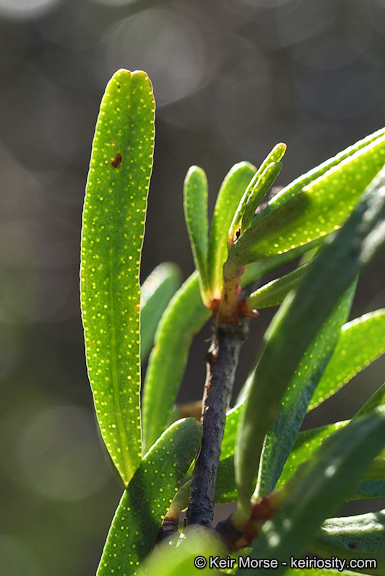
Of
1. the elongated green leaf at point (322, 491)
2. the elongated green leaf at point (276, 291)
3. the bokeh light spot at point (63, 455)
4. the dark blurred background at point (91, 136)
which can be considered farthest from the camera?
the dark blurred background at point (91, 136)

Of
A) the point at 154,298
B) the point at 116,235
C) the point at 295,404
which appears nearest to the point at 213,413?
the point at 295,404

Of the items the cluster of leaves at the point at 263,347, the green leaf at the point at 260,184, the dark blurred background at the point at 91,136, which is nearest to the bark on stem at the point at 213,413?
the cluster of leaves at the point at 263,347

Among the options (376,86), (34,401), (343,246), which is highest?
(376,86)

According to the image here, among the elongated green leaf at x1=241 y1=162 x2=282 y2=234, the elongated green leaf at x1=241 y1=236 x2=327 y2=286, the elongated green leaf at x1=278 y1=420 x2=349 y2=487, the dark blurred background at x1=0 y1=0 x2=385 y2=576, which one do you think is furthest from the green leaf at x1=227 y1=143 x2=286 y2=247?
the dark blurred background at x1=0 y1=0 x2=385 y2=576

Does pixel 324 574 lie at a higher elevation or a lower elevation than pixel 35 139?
lower

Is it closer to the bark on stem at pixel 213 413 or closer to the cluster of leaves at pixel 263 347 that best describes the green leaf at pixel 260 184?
the cluster of leaves at pixel 263 347

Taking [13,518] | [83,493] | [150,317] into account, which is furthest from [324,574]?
[83,493]

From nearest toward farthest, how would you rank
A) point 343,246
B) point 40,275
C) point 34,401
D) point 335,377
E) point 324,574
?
point 343,246 → point 324,574 → point 335,377 → point 34,401 → point 40,275

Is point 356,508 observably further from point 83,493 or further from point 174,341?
point 174,341
